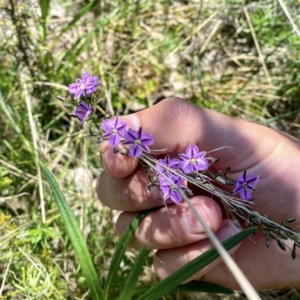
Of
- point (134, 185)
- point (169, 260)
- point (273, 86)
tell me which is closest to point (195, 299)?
point (169, 260)

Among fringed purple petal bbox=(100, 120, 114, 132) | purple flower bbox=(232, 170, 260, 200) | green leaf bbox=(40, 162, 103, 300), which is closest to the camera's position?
fringed purple petal bbox=(100, 120, 114, 132)

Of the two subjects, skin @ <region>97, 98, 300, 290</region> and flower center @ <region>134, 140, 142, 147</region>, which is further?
skin @ <region>97, 98, 300, 290</region>

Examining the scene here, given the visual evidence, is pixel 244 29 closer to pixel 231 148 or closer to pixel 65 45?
pixel 65 45

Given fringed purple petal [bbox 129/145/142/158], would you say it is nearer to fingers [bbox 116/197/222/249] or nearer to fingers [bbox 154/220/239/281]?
fingers [bbox 116/197/222/249]

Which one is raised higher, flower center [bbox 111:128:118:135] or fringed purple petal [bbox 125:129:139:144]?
flower center [bbox 111:128:118:135]

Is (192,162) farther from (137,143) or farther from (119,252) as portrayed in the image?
(119,252)

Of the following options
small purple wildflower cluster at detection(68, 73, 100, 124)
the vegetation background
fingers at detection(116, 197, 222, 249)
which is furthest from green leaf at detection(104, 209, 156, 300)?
small purple wildflower cluster at detection(68, 73, 100, 124)
